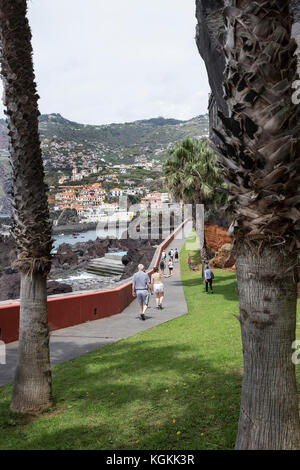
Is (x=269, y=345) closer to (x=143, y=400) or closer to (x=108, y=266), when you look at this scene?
(x=143, y=400)

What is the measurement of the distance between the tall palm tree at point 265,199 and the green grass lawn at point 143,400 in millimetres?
1336

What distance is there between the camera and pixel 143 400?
550cm

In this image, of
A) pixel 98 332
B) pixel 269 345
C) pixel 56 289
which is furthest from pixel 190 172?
pixel 269 345

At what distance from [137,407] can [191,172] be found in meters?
18.6

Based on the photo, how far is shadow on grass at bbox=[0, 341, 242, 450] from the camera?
4273 mm

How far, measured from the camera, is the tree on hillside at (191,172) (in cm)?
2245

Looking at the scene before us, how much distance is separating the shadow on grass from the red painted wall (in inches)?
108

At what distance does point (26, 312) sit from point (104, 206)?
176063 mm

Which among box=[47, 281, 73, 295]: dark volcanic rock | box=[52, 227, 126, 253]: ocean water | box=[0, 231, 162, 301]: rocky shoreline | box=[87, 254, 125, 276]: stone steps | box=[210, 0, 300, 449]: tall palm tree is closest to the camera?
→ box=[210, 0, 300, 449]: tall palm tree

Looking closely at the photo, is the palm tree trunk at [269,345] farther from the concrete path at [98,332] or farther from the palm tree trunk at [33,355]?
the concrete path at [98,332]

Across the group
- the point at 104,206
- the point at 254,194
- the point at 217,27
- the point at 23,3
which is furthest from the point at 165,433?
the point at 104,206

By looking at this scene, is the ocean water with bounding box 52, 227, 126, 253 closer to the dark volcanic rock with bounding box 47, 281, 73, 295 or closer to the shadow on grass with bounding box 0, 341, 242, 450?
the dark volcanic rock with bounding box 47, 281, 73, 295

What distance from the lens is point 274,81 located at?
110 inches

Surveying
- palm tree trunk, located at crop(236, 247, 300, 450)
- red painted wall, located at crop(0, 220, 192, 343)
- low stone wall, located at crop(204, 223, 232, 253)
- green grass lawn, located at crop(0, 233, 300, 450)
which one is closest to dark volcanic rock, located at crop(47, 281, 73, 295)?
red painted wall, located at crop(0, 220, 192, 343)
